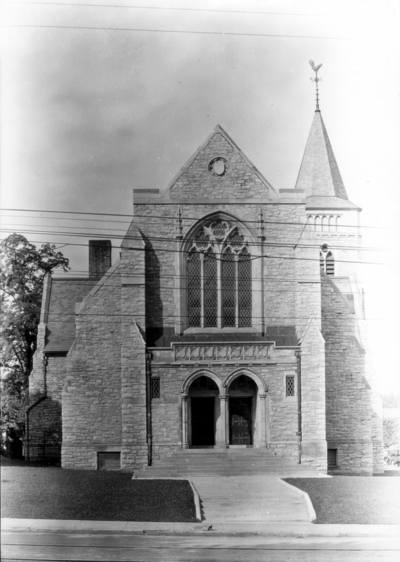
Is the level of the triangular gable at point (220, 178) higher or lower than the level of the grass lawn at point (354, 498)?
higher

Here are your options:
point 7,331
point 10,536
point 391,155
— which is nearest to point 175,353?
point 7,331

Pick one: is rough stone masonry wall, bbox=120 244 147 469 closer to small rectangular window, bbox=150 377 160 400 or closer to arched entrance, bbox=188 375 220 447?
small rectangular window, bbox=150 377 160 400

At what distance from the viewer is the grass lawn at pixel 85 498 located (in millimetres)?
15836

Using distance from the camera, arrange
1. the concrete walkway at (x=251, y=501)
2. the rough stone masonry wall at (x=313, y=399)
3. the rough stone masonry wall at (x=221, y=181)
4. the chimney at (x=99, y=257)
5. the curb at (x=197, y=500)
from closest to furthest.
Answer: the curb at (x=197, y=500), the concrete walkway at (x=251, y=501), the chimney at (x=99, y=257), the rough stone masonry wall at (x=221, y=181), the rough stone masonry wall at (x=313, y=399)

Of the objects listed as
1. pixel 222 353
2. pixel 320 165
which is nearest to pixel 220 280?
pixel 222 353

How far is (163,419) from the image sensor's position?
18.1 metres

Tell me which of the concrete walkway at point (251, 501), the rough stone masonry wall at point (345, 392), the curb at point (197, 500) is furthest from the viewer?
the rough stone masonry wall at point (345, 392)

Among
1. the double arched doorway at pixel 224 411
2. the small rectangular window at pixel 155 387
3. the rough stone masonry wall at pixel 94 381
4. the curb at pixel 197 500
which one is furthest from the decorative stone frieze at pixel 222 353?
the curb at pixel 197 500

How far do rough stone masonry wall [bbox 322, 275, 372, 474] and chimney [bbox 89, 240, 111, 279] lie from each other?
577 centimetres

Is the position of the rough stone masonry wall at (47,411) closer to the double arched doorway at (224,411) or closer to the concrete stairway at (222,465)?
the concrete stairway at (222,465)

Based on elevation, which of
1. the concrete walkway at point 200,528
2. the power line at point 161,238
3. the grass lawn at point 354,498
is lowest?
the concrete walkway at point 200,528

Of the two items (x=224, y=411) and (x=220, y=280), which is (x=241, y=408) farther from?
(x=220, y=280)

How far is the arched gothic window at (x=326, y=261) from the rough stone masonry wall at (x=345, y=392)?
372mm

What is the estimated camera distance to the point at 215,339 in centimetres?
1831
